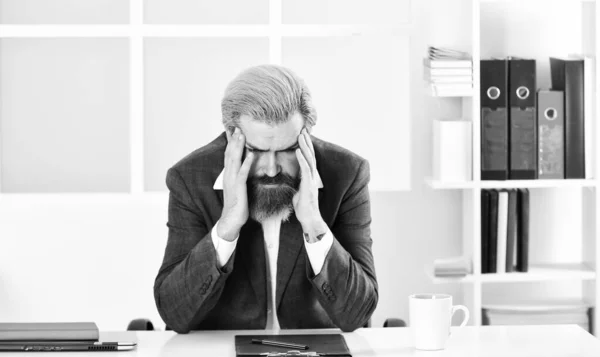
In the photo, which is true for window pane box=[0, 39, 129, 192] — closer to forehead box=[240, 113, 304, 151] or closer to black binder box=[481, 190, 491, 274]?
black binder box=[481, 190, 491, 274]

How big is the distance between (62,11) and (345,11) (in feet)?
4.17

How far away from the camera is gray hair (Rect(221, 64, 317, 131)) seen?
260 cm

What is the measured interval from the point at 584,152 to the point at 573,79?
1.06 ft

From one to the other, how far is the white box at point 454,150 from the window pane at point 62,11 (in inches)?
59.5

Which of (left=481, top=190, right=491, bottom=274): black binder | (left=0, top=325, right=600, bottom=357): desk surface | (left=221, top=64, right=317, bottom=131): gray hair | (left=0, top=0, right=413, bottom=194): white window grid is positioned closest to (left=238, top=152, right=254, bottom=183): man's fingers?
(left=221, top=64, right=317, bottom=131): gray hair

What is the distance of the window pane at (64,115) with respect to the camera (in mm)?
4324

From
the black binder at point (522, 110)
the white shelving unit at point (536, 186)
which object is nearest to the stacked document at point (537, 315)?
the white shelving unit at point (536, 186)

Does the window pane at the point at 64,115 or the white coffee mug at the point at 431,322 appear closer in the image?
the white coffee mug at the point at 431,322

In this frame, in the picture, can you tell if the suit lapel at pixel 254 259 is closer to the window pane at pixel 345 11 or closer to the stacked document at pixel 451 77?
the stacked document at pixel 451 77

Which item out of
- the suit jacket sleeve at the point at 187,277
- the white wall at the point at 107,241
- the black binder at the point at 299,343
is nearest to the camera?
the black binder at the point at 299,343

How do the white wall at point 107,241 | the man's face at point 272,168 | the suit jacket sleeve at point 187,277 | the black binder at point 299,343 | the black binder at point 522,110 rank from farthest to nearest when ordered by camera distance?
1. the white wall at point 107,241
2. the black binder at point 522,110
3. the man's face at point 272,168
4. the suit jacket sleeve at point 187,277
5. the black binder at point 299,343

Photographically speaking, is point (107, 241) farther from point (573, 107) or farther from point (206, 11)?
point (573, 107)

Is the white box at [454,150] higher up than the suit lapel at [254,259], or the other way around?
the white box at [454,150]

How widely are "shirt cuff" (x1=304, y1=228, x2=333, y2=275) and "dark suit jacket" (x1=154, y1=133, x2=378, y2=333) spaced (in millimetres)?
21
